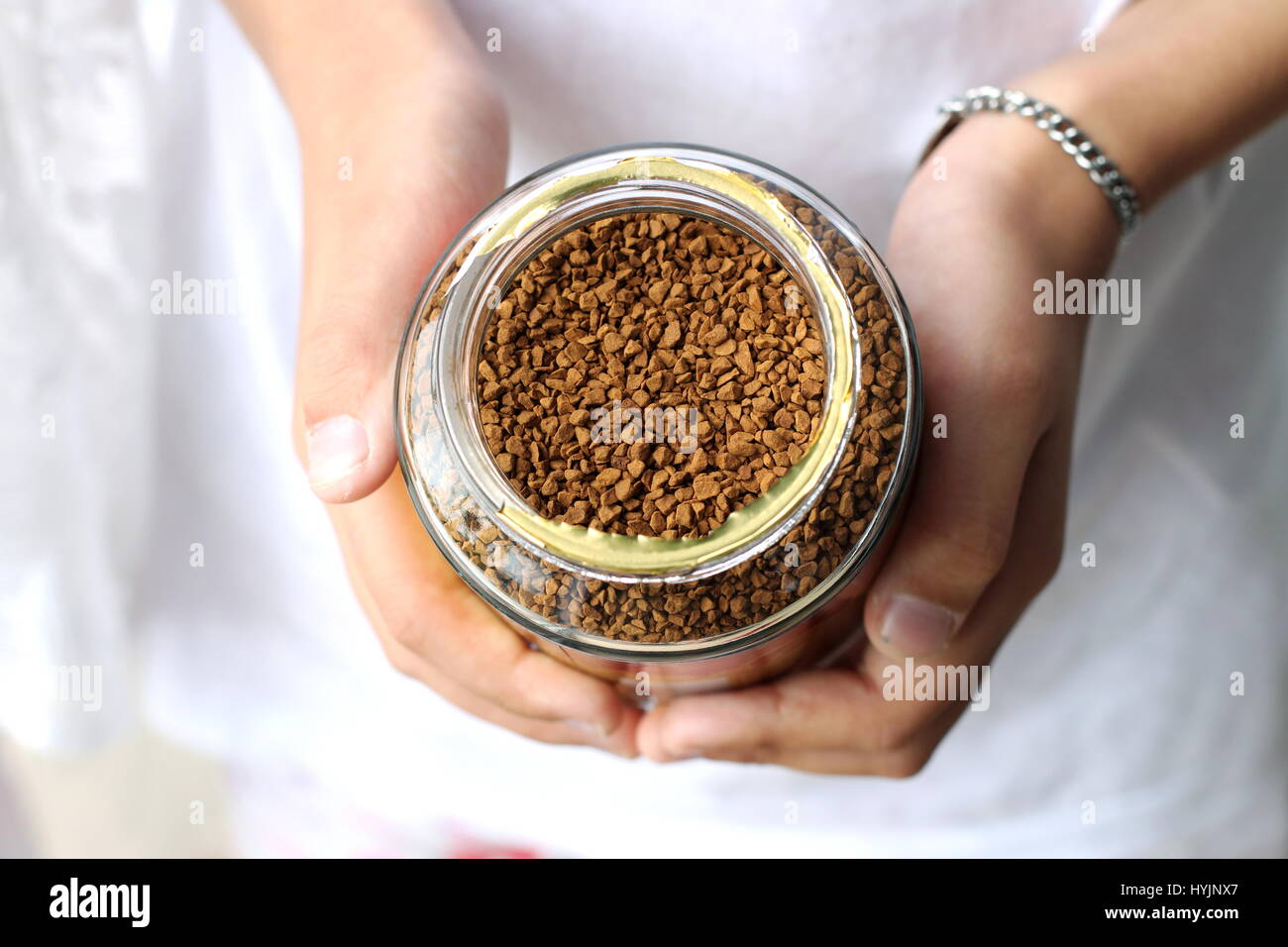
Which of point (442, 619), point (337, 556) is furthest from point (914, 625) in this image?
point (337, 556)

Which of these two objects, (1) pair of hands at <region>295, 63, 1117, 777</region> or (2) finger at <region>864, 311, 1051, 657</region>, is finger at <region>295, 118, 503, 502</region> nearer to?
(1) pair of hands at <region>295, 63, 1117, 777</region>

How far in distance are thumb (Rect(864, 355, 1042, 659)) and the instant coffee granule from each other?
5.4 inches

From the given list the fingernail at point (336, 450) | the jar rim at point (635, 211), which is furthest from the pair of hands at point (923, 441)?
the jar rim at point (635, 211)

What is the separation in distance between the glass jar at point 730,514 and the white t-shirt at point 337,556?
16.2 inches

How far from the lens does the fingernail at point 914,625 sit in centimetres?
61

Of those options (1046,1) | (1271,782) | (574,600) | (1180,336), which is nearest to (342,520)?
(574,600)

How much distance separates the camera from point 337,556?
98cm

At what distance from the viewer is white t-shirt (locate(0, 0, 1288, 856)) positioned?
0.91 m

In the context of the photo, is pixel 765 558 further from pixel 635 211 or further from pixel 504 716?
pixel 504 716

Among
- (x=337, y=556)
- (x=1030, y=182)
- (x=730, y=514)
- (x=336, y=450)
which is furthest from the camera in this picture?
(x=337, y=556)

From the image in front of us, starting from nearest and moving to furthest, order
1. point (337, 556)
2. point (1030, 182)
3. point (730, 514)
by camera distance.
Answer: point (730, 514), point (1030, 182), point (337, 556)

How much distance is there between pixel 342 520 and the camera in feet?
2.30

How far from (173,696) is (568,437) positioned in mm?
792

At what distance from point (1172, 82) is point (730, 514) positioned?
62 cm
